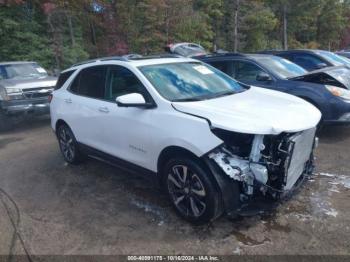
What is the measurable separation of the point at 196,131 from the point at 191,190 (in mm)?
629

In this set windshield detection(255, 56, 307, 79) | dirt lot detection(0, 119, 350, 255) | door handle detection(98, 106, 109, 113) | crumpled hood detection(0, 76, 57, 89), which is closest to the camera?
dirt lot detection(0, 119, 350, 255)

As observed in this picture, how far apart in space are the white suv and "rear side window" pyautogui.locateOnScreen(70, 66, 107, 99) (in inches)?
0.6

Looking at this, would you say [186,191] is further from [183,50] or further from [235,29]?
[235,29]

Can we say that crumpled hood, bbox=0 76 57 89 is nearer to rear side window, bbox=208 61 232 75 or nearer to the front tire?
rear side window, bbox=208 61 232 75

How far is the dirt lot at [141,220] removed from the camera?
135 inches

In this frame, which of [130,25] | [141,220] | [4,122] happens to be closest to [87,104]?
[141,220]

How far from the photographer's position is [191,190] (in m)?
3.66

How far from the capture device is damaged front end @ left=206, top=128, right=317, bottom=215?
11.0ft

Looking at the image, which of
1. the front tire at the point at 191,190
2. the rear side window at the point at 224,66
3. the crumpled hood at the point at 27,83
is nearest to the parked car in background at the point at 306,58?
the rear side window at the point at 224,66

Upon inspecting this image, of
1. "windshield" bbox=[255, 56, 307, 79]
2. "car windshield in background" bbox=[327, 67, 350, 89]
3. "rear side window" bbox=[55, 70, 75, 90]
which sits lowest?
"car windshield in background" bbox=[327, 67, 350, 89]

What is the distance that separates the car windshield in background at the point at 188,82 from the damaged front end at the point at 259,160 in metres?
0.81

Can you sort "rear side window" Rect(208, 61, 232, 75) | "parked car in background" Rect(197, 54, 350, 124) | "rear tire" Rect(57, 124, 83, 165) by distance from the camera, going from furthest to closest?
"rear side window" Rect(208, 61, 232, 75) → "parked car in background" Rect(197, 54, 350, 124) → "rear tire" Rect(57, 124, 83, 165)

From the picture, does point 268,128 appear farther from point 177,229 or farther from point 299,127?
point 177,229

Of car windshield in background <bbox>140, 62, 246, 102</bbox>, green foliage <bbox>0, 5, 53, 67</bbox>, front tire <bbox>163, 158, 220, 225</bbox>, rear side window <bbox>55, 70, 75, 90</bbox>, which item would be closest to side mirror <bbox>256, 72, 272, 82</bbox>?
car windshield in background <bbox>140, 62, 246, 102</bbox>
